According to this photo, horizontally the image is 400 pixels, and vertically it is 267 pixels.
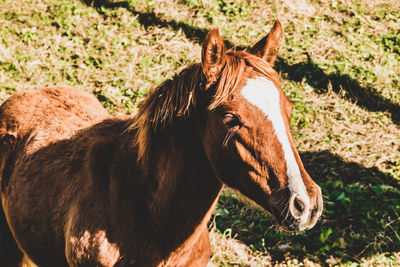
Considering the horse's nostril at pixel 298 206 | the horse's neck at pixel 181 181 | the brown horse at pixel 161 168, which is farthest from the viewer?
the horse's neck at pixel 181 181

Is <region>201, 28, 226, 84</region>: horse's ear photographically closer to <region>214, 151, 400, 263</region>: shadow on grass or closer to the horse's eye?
the horse's eye

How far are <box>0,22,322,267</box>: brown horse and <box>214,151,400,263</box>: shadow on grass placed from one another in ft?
5.59

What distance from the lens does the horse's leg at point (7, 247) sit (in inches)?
118

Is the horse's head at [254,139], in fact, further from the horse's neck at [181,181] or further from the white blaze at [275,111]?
the horse's neck at [181,181]

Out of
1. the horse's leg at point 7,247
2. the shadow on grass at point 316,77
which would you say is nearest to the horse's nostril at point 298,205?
the horse's leg at point 7,247

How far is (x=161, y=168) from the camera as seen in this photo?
208cm

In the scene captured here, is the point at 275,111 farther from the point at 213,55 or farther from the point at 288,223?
the point at 288,223

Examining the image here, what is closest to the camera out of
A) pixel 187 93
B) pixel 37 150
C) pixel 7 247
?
pixel 187 93

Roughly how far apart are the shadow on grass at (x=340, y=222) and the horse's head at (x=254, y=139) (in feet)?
6.98

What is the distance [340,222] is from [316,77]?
2.75 metres

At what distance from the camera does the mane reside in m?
1.85

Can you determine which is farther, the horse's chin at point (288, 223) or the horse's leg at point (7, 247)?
the horse's leg at point (7, 247)

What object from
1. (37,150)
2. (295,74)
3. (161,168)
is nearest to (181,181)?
(161,168)

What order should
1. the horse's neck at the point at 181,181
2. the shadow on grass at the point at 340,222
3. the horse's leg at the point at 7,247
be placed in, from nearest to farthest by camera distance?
the horse's neck at the point at 181,181 → the horse's leg at the point at 7,247 → the shadow on grass at the point at 340,222
